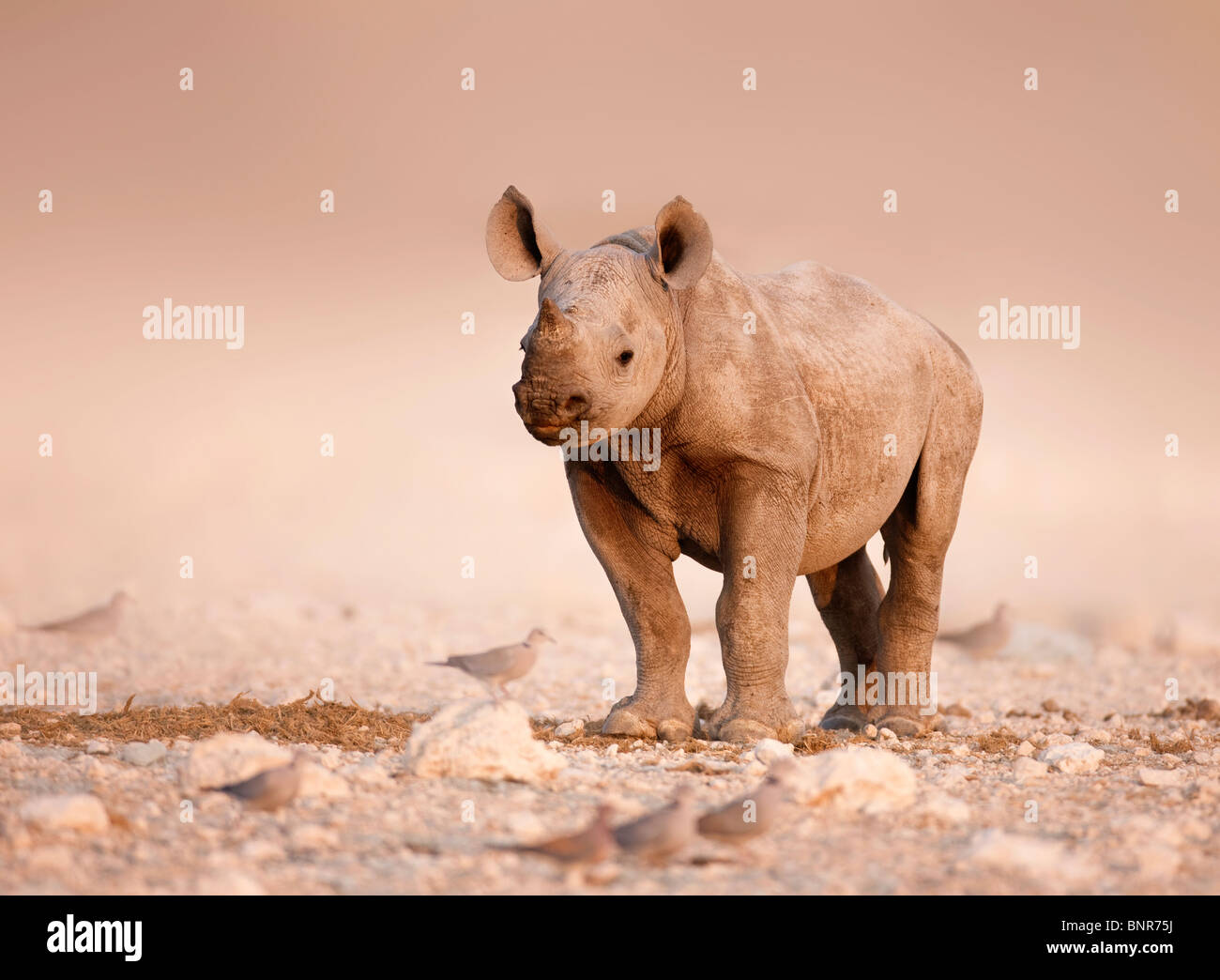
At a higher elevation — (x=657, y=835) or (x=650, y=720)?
(x=657, y=835)

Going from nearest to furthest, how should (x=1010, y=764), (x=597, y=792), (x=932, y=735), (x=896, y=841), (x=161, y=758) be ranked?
1. (x=896, y=841)
2. (x=597, y=792)
3. (x=161, y=758)
4. (x=1010, y=764)
5. (x=932, y=735)

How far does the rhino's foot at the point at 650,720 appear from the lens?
287 inches

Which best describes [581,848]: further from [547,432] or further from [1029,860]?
[547,432]

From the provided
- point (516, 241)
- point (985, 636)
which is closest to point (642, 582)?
point (516, 241)

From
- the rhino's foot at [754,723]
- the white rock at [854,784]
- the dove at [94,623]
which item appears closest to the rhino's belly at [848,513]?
the rhino's foot at [754,723]

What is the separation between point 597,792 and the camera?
517 cm

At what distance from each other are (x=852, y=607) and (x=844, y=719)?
85 cm

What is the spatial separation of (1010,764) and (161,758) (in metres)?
3.94

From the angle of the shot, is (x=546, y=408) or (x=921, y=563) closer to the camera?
(x=546, y=408)

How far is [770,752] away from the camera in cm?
603

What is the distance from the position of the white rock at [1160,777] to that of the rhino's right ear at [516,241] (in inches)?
153

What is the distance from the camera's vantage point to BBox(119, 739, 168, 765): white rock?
5711mm
